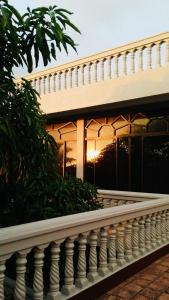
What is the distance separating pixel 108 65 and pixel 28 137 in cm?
615

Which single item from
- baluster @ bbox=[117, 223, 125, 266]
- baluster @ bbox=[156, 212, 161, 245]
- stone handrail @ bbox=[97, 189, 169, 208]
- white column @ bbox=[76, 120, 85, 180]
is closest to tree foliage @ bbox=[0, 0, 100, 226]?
baluster @ bbox=[117, 223, 125, 266]

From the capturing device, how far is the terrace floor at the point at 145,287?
3.53m

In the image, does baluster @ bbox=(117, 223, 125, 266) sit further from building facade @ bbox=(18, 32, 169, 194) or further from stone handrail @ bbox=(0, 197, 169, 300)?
building facade @ bbox=(18, 32, 169, 194)

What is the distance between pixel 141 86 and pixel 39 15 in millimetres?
5639

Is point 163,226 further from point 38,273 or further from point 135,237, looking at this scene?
point 38,273

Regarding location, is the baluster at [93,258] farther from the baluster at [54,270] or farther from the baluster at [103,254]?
→ the baluster at [54,270]

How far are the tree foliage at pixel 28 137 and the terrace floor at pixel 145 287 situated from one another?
109 cm

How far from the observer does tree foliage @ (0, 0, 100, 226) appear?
9.28 ft

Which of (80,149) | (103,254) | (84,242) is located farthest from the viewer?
(80,149)

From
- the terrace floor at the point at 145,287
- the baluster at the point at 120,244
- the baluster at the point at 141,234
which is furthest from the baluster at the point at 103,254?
the baluster at the point at 141,234

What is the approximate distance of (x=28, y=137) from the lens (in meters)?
3.23

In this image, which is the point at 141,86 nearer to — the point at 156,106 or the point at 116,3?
the point at 156,106

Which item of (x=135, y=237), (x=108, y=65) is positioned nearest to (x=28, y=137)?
(x=135, y=237)

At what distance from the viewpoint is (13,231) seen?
8.39 ft
